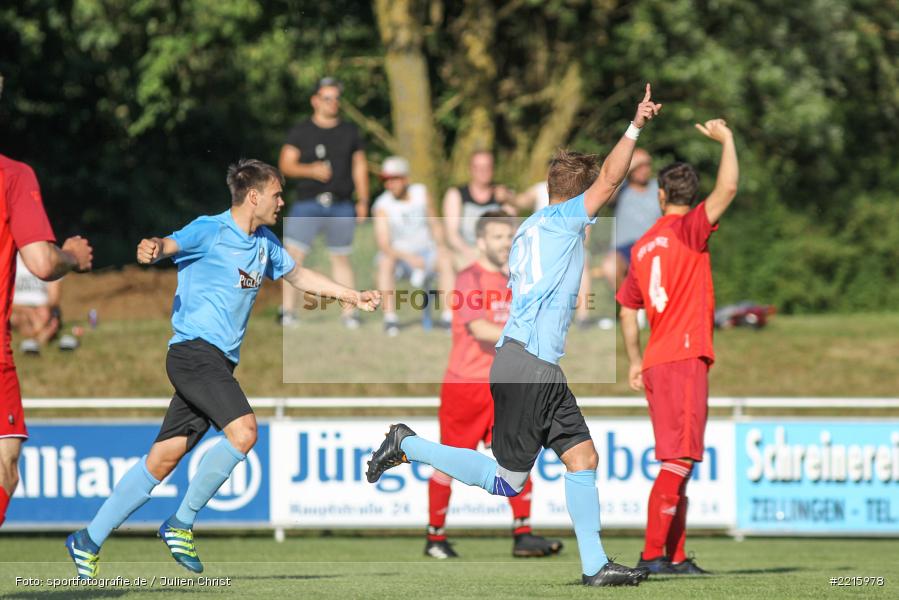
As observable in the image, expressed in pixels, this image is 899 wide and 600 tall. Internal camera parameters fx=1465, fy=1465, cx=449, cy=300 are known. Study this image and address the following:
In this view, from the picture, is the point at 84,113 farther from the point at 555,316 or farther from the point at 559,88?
the point at 555,316

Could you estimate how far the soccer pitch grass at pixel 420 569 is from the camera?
295 inches

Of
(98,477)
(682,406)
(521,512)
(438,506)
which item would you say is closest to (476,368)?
(438,506)

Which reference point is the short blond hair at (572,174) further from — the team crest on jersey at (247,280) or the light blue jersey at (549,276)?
the team crest on jersey at (247,280)

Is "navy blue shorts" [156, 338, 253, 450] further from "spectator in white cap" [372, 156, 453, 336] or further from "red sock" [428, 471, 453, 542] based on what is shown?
"spectator in white cap" [372, 156, 453, 336]

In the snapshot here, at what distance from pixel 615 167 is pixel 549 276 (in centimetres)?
72

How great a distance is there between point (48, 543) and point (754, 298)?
18.3m

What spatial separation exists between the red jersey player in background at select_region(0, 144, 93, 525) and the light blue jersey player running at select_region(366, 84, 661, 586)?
2.27 m

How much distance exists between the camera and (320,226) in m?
15.3

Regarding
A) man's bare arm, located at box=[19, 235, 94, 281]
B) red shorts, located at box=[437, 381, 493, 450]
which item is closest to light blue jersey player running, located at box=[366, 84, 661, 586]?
man's bare arm, located at box=[19, 235, 94, 281]

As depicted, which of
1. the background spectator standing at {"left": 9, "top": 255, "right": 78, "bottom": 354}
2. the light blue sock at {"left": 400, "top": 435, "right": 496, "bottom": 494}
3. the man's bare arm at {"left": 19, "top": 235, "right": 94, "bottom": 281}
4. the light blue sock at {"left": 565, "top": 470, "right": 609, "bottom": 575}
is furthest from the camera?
the background spectator standing at {"left": 9, "top": 255, "right": 78, "bottom": 354}

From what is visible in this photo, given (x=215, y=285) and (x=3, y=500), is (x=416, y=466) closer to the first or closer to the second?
(x=215, y=285)

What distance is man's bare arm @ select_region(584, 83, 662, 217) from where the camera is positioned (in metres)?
7.29

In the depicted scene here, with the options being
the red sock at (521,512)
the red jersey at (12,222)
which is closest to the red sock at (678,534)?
the red sock at (521,512)

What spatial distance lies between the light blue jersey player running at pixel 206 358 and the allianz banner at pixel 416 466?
4806 mm
